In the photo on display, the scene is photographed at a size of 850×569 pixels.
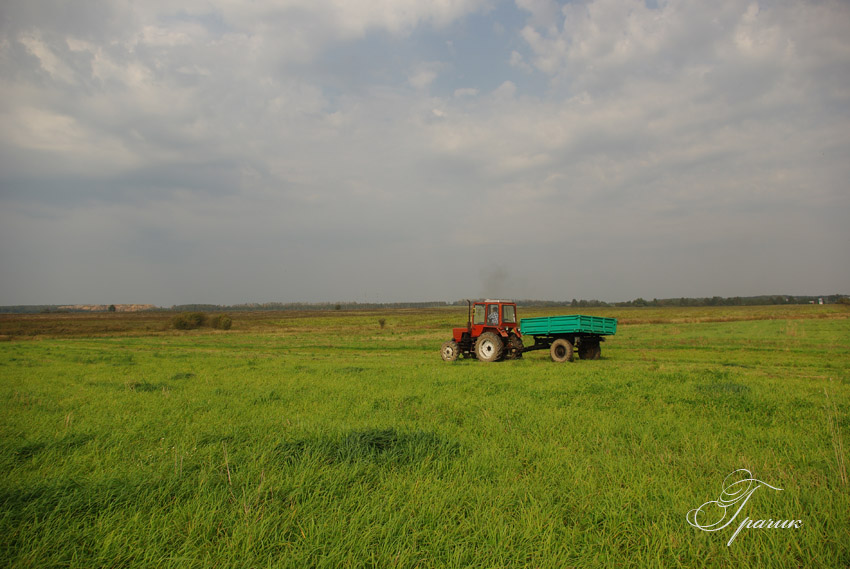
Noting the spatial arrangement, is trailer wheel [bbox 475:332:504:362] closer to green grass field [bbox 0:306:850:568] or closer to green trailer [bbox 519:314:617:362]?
green trailer [bbox 519:314:617:362]

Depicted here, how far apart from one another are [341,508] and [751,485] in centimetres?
382

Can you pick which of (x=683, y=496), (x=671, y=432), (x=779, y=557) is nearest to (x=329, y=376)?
(x=671, y=432)

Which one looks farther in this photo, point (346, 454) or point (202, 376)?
point (202, 376)

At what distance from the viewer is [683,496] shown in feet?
12.5

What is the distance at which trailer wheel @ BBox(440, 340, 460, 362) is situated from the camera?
17.1 metres

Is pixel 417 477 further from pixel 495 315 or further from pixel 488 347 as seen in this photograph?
pixel 495 315

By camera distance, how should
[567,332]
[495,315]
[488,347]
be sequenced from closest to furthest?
[567,332] < [488,347] < [495,315]

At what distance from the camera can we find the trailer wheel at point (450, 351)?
17109 millimetres

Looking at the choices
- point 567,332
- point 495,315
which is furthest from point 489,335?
point 567,332

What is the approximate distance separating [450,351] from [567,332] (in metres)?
4.55

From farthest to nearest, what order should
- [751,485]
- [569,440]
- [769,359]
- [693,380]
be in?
[769,359]
[693,380]
[569,440]
[751,485]

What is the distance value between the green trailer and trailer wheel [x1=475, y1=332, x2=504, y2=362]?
1241 mm

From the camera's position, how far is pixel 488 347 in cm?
1655

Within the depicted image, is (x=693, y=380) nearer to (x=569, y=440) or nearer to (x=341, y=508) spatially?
(x=569, y=440)
